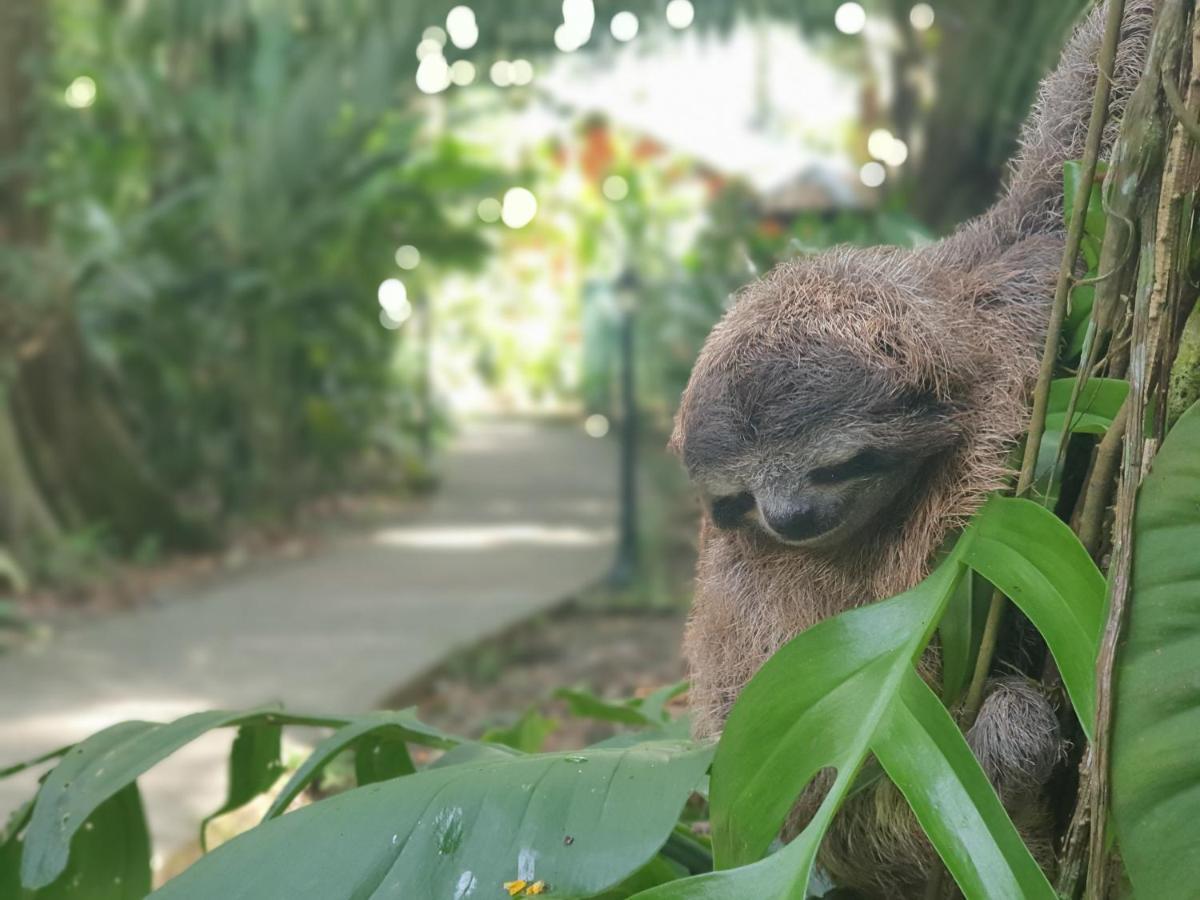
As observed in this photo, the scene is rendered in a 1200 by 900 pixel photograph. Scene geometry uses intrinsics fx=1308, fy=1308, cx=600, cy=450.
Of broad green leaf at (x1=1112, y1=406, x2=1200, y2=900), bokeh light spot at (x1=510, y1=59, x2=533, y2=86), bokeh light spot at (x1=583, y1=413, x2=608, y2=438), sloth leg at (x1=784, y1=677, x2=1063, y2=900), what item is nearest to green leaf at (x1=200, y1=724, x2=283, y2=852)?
sloth leg at (x1=784, y1=677, x2=1063, y2=900)

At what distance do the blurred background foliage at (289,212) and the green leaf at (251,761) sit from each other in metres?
2.05

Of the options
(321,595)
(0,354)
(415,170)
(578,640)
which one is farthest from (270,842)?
(415,170)

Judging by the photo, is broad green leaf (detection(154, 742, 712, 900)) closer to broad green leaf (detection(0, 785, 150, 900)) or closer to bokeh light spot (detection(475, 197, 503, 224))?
broad green leaf (detection(0, 785, 150, 900))

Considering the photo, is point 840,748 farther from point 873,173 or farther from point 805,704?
point 873,173

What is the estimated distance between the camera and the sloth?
4.66ft

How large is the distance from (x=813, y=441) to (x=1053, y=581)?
29 cm

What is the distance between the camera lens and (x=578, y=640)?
7.07 m

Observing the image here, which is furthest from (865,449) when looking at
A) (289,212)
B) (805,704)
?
(289,212)

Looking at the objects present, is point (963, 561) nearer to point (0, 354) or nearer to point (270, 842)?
point (270, 842)

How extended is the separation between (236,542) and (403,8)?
5163 millimetres

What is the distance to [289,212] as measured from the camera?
396 inches

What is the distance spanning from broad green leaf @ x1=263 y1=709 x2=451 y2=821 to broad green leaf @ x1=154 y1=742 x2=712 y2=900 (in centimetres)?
25

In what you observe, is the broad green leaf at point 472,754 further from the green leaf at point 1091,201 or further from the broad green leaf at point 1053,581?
the green leaf at point 1091,201

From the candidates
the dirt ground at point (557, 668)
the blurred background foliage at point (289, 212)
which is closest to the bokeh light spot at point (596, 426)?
the blurred background foliage at point (289, 212)
